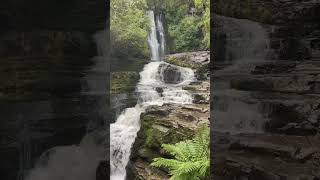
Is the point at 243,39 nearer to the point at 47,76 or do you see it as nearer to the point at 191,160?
the point at 47,76

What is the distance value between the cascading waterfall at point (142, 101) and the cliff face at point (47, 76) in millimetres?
5760

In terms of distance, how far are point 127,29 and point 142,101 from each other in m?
3.79

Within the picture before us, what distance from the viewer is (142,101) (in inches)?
399

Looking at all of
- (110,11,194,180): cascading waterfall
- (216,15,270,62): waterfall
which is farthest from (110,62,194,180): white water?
(216,15,270,62): waterfall

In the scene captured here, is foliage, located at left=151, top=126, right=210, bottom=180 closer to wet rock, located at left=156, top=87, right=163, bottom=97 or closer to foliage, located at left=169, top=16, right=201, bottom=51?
wet rock, located at left=156, top=87, right=163, bottom=97

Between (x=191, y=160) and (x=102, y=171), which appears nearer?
(x=102, y=171)

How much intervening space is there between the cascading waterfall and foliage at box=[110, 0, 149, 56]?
→ 103 cm

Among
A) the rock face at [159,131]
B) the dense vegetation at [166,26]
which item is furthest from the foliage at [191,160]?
the dense vegetation at [166,26]

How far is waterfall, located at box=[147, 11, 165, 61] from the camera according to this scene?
1455cm

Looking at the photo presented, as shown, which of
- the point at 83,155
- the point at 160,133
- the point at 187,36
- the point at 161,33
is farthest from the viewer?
the point at 161,33

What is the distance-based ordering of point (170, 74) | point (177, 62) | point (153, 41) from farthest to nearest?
point (153, 41), point (177, 62), point (170, 74)

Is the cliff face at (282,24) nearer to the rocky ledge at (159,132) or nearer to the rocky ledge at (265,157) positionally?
the rocky ledge at (265,157)

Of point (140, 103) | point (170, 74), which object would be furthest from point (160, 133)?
point (170, 74)

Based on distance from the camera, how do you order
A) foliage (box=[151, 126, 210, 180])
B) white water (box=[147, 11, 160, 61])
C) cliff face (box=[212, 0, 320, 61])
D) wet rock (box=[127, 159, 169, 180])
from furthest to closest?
white water (box=[147, 11, 160, 61]) < wet rock (box=[127, 159, 169, 180]) < foliage (box=[151, 126, 210, 180]) < cliff face (box=[212, 0, 320, 61])
